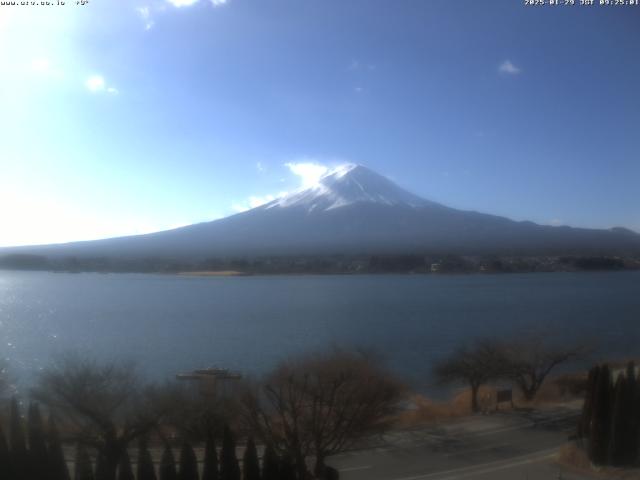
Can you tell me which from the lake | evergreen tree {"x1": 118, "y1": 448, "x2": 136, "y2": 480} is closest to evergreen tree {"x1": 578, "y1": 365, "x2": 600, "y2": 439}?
evergreen tree {"x1": 118, "y1": 448, "x2": 136, "y2": 480}

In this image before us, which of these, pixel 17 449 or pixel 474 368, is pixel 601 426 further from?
pixel 17 449

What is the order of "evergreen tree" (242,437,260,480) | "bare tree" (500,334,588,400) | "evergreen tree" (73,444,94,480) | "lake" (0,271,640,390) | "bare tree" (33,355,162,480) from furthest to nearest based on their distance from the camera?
"lake" (0,271,640,390), "bare tree" (500,334,588,400), "bare tree" (33,355,162,480), "evergreen tree" (242,437,260,480), "evergreen tree" (73,444,94,480)

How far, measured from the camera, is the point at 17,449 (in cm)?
446

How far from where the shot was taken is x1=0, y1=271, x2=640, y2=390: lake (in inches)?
451

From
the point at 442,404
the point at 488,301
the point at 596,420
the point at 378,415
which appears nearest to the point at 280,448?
the point at 378,415

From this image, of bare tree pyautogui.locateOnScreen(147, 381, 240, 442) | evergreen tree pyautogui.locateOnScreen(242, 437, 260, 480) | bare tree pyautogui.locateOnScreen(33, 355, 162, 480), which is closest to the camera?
evergreen tree pyautogui.locateOnScreen(242, 437, 260, 480)

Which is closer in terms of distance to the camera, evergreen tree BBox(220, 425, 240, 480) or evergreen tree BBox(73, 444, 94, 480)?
evergreen tree BBox(73, 444, 94, 480)

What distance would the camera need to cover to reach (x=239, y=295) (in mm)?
25203

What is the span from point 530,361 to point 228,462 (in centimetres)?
661

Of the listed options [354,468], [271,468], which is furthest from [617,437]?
[271,468]

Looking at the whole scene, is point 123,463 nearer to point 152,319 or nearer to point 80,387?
point 80,387

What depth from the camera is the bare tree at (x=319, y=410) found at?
5.32 metres

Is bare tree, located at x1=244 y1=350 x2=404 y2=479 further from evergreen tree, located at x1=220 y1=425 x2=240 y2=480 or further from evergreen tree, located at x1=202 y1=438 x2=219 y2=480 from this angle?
evergreen tree, located at x1=202 y1=438 x2=219 y2=480

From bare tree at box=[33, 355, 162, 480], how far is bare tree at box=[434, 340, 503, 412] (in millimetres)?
5073
